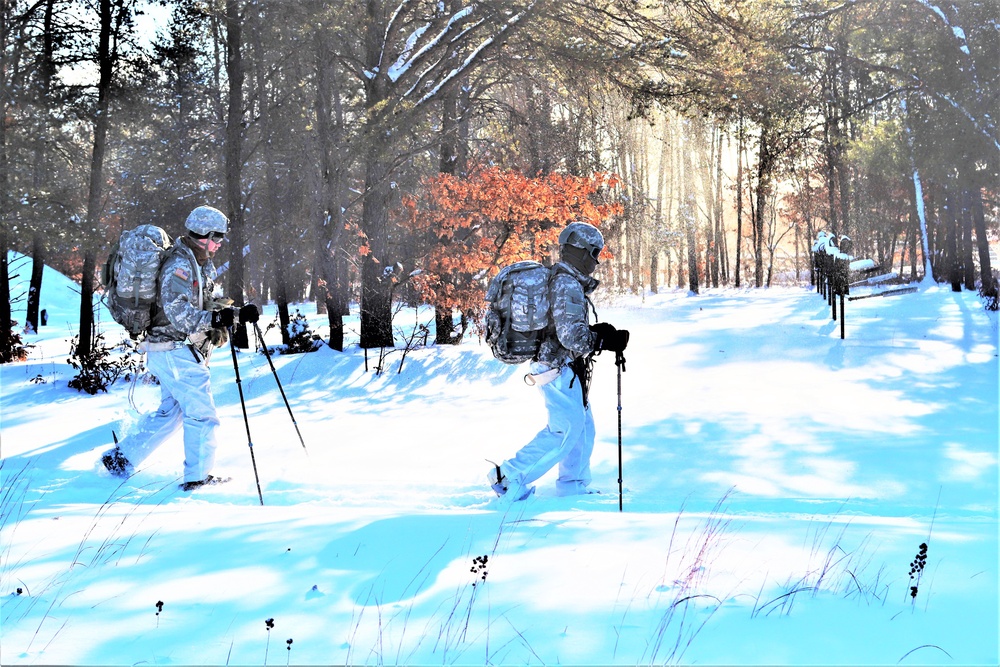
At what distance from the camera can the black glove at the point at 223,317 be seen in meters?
6.36

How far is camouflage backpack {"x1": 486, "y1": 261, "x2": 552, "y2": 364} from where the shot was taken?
582 cm

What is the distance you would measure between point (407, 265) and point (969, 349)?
36.2 feet

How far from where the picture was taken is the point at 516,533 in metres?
4.49

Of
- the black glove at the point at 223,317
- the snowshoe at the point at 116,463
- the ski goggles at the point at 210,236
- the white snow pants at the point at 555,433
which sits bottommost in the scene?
the snowshoe at the point at 116,463

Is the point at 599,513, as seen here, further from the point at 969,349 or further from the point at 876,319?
the point at 876,319

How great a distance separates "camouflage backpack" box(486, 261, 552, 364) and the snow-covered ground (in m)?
1.07

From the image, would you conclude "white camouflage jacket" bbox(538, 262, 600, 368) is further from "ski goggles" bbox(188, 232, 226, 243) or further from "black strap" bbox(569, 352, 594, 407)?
"ski goggles" bbox(188, 232, 226, 243)

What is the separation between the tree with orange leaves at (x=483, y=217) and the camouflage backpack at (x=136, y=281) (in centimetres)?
770

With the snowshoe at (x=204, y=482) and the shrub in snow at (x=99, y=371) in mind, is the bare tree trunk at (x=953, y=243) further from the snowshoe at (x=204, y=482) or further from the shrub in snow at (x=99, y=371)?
the snowshoe at (x=204, y=482)

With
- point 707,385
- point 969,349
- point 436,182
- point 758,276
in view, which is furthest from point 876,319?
→ point 758,276

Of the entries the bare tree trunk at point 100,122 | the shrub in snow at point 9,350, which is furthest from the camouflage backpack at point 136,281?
the shrub in snow at point 9,350

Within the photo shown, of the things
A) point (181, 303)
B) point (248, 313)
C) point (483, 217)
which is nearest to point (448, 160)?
point (483, 217)

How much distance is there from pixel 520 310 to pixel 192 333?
2532mm

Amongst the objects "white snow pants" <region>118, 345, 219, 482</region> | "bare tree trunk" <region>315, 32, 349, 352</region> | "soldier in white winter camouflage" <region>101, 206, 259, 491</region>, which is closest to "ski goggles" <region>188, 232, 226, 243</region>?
"soldier in white winter camouflage" <region>101, 206, 259, 491</region>
